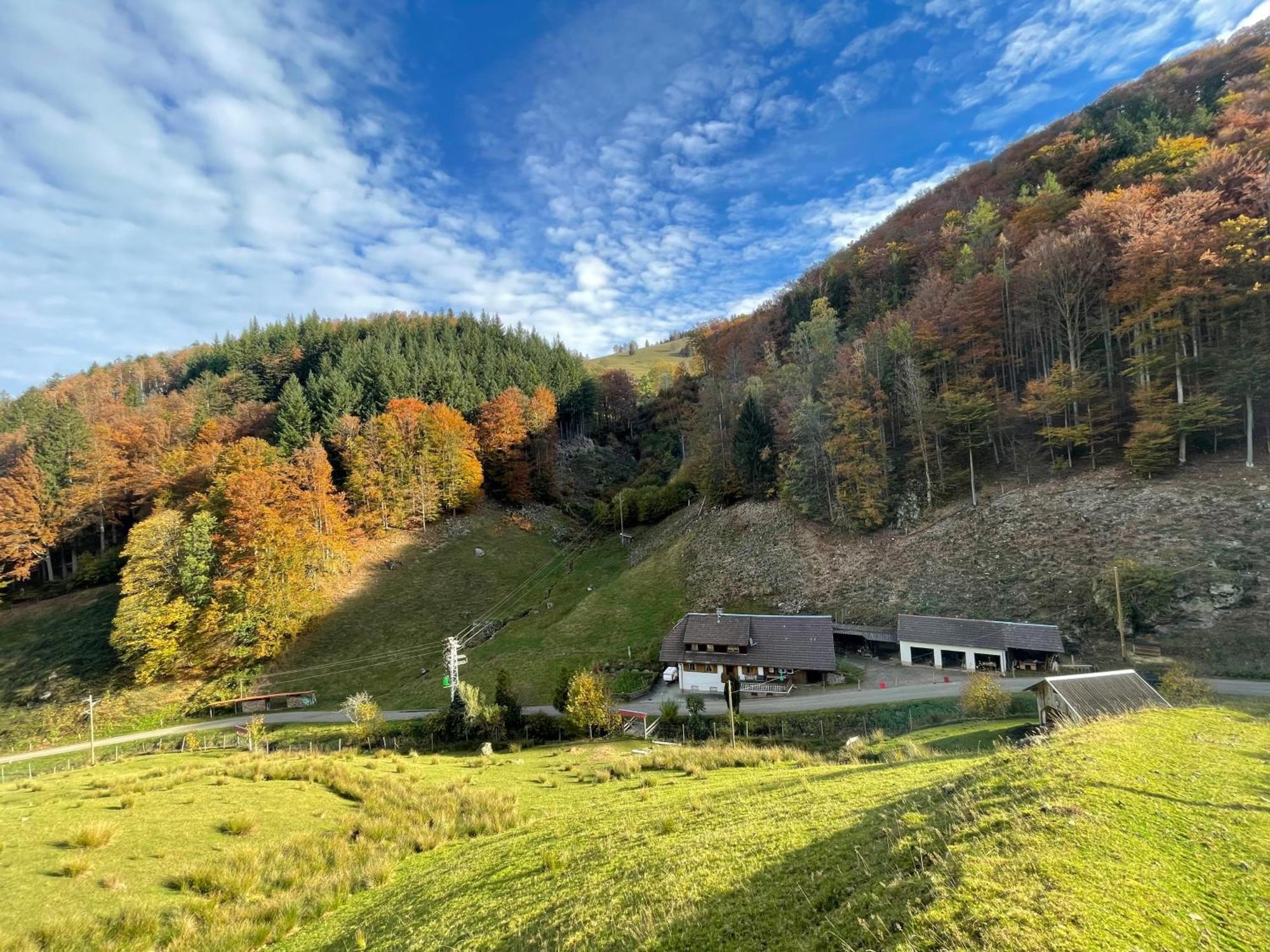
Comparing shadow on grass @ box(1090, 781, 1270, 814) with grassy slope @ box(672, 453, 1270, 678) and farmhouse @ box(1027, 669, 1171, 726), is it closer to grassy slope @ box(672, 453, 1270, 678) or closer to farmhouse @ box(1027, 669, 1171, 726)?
farmhouse @ box(1027, 669, 1171, 726)

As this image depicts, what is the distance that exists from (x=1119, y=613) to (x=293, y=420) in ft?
275

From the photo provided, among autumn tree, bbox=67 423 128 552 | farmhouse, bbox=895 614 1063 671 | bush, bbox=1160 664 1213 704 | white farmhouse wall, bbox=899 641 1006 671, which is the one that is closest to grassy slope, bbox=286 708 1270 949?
bush, bbox=1160 664 1213 704

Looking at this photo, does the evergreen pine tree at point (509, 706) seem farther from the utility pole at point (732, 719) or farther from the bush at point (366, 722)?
the utility pole at point (732, 719)

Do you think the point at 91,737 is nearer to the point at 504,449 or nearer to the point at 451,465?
the point at 451,465

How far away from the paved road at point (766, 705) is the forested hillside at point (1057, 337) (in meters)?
17.4

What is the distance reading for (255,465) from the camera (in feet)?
172

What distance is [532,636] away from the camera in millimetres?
46344

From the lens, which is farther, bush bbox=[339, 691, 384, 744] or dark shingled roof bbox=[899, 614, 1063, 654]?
bush bbox=[339, 691, 384, 744]

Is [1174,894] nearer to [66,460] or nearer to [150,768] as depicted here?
[150,768]

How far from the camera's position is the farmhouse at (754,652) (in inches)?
1359

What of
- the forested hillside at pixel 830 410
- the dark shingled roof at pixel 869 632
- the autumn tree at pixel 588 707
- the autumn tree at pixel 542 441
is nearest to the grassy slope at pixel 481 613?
the forested hillside at pixel 830 410

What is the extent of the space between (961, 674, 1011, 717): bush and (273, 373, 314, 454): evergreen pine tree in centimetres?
7234

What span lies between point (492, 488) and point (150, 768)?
173 feet

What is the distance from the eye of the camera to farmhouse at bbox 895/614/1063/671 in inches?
1194
